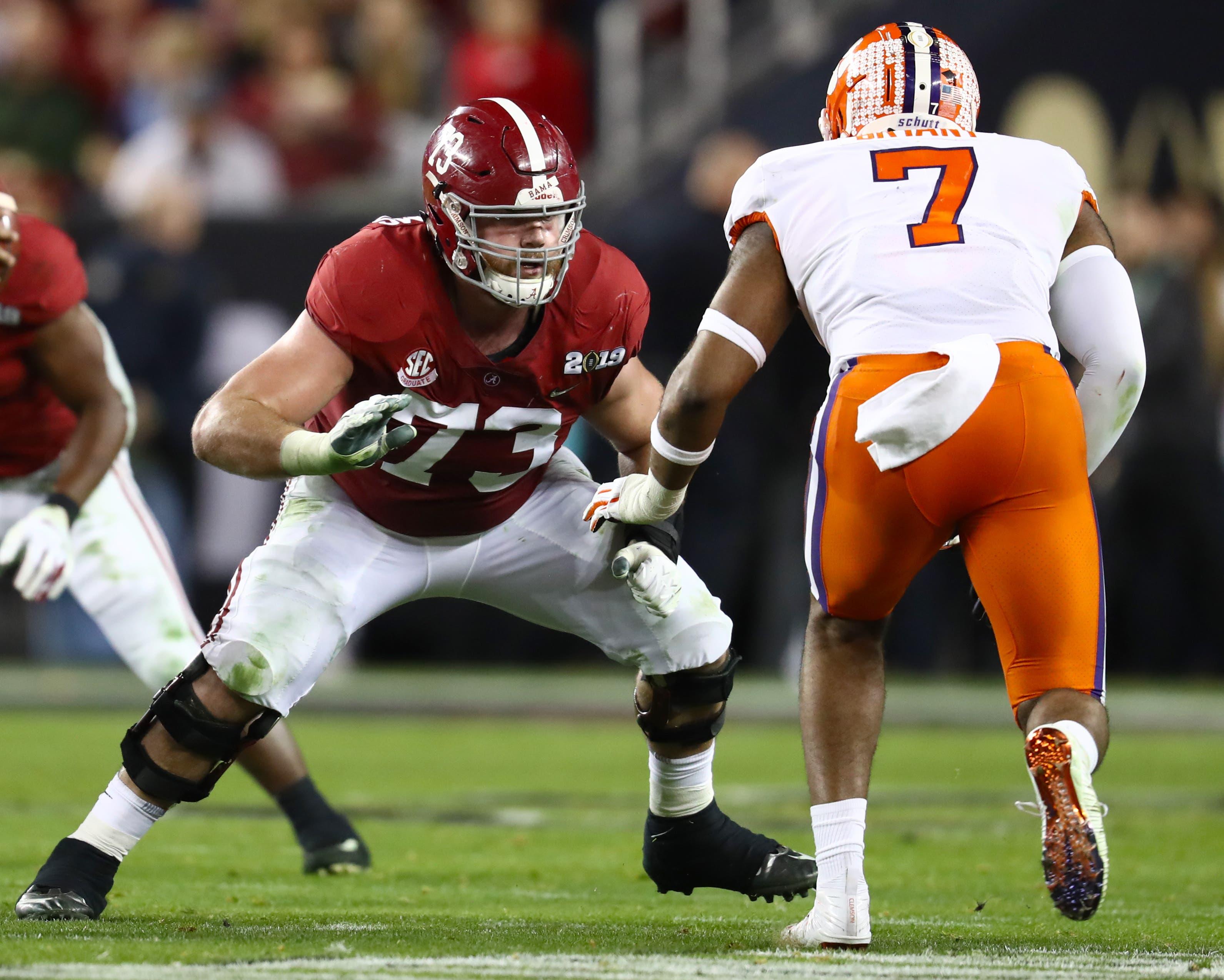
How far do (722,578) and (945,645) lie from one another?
1461mm

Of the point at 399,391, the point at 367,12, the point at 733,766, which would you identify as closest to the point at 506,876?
the point at 399,391

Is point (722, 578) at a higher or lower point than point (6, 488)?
lower

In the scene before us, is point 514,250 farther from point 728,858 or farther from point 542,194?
point 728,858

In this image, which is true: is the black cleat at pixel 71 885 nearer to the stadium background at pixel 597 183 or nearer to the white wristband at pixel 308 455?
the white wristband at pixel 308 455

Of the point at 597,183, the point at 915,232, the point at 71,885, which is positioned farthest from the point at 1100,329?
the point at 597,183

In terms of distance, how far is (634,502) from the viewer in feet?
12.8

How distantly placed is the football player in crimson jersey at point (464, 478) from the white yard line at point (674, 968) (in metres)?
0.72

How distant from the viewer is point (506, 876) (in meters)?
4.79

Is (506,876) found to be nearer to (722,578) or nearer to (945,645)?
(722,578)

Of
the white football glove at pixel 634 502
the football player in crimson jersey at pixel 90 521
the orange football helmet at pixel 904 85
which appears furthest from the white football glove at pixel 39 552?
the orange football helmet at pixel 904 85

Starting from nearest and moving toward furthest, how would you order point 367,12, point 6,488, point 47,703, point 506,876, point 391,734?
1. point 506,876
2. point 6,488
3. point 391,734
4. point 47,703
5. point 367,12

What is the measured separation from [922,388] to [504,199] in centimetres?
102

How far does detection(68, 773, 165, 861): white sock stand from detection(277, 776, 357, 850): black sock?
975 mm

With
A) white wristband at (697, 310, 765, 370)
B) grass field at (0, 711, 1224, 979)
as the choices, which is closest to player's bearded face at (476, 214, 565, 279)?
white wristband at (697, 310, 765, 370)
